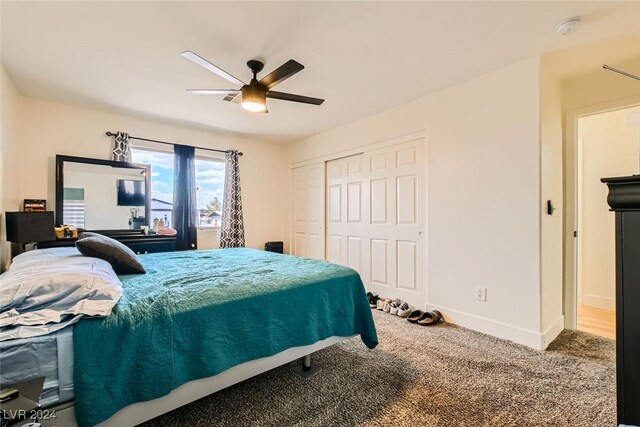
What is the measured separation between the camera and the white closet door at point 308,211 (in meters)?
4.58

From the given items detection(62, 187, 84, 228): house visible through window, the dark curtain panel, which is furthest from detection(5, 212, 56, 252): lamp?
the dark curtain panel

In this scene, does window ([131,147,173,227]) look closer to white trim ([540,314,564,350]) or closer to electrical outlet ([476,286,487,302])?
electrical outlet ([476,286,487,302])

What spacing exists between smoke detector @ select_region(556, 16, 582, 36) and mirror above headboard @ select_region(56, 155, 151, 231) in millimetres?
4514

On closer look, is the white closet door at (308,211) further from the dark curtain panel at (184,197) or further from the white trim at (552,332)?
the white trim at (552,332)

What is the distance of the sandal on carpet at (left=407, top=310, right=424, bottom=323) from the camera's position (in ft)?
9.63

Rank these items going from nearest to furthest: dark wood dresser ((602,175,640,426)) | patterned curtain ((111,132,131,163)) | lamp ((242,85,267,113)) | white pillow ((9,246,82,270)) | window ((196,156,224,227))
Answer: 1. dark wood dresser ((602,175,640,426))
2. white pillow ((9,246,82,270))
3. lamp ((242,85,267,113))
4. patterned curtain ((111,132,131,163))
5. window ((196,156,224,227))

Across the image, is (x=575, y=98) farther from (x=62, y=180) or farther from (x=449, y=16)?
(x=62, y=180)

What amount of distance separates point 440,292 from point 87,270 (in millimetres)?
2969

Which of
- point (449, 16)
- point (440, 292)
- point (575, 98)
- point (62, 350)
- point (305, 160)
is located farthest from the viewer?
point (305, 160)

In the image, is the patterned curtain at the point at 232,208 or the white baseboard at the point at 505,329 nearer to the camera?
the white baseboard at the point at 505,329

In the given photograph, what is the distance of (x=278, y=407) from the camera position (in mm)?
Answer: 1603

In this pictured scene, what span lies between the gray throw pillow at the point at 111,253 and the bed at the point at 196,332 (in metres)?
0.08

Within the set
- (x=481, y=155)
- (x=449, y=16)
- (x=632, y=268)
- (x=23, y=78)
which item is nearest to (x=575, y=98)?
(x=481, y=155)

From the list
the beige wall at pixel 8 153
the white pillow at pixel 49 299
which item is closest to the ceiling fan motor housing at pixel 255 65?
the white pillow at pixel 49 299
